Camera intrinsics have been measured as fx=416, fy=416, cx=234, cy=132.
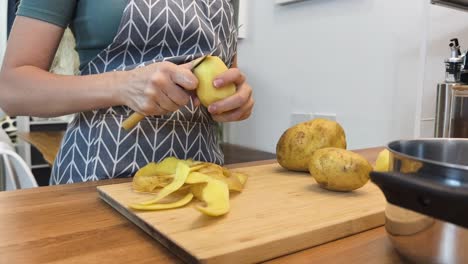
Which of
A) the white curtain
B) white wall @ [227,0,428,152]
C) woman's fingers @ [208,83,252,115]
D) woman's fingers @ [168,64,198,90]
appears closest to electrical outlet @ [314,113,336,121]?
white wall @ [227,0,428,152]

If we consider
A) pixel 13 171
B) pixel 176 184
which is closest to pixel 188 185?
pixel 176 184

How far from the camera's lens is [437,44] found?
1.06m

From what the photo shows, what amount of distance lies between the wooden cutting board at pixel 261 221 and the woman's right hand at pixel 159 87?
4.3 inches

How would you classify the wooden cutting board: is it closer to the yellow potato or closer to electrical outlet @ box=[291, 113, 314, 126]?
the yellow potato

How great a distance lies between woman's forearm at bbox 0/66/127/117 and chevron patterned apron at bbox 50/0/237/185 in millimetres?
69

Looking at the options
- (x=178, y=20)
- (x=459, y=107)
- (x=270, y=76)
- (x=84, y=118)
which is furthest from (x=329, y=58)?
(x=84, y=118)

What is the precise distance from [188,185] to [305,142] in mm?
210

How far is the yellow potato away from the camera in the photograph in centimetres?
49

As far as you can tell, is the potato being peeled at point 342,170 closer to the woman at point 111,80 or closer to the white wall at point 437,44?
the woman at point 111,80

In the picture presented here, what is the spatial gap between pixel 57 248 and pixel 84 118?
0.36 metres

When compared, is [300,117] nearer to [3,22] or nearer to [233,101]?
[233,101]

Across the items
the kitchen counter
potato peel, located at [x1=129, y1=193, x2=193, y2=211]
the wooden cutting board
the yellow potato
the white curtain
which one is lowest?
the kitchen counter

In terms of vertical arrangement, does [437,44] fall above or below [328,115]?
above

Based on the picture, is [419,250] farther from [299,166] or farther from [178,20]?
[178,20]
